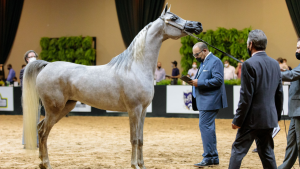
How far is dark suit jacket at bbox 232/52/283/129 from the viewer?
2.42m

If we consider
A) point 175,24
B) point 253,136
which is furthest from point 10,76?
point 253,136

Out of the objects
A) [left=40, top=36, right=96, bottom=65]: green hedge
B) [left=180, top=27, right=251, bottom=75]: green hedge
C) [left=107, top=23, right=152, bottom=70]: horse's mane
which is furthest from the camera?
[left=40, top=36, right=96, bottom=65]: green hedge

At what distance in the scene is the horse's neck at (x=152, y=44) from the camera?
3494 mm

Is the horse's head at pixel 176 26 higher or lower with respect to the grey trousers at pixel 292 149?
higher

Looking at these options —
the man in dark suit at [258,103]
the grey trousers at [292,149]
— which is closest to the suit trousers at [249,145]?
the man in dark suit at [258,103]

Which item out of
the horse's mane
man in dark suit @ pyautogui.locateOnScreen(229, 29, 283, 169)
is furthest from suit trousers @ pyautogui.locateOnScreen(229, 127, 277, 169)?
the horse's mane

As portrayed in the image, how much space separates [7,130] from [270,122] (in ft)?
20.5

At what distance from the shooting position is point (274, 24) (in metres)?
12.4

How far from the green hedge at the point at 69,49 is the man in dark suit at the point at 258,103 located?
39.2ft

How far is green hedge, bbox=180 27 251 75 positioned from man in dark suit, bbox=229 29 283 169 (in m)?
9.68

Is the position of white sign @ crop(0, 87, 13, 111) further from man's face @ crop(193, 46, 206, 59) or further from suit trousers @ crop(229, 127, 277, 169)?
suit trousers @ crop(229, 127, 277, 169)

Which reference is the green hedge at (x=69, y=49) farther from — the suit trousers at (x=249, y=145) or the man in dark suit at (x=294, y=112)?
the suit trousers at (x=249, y=145)

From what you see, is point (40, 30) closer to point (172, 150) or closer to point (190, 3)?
point (190, 3)

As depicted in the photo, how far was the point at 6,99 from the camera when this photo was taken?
10.2 meters
